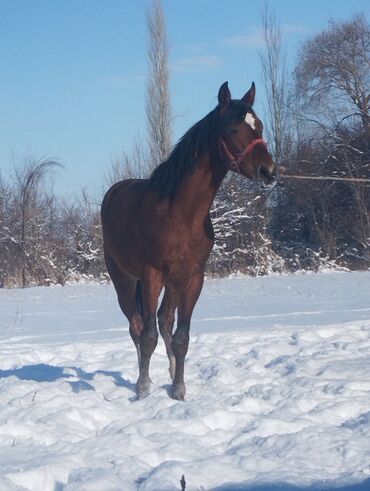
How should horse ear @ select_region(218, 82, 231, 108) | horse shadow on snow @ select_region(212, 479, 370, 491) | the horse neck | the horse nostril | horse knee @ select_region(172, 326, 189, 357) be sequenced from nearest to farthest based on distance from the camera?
horse shadow on snow @ select_region(212, 479, 370, 491) < the horse nostril < horse ear @ select_region(218, 82, 231, 108) < the horse neck < horse knee @ select_region(172, 326, 189, 357)

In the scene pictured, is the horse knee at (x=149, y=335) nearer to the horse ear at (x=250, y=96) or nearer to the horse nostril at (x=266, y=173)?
the horse nostril at (x=266, y=173)

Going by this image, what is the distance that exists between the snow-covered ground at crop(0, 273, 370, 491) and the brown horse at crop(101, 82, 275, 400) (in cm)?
60

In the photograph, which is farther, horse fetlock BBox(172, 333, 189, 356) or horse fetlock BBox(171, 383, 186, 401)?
horse fetlock BBox(172, 333, 189, 356)

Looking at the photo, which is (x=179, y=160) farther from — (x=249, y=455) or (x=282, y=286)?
(x=282, y=286)

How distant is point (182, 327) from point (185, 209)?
0.91m

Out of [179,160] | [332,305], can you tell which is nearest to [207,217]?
[179,160]

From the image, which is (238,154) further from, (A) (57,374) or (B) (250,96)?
(A) (57,374)

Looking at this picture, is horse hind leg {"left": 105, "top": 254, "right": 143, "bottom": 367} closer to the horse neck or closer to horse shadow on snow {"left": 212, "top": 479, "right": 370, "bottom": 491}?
the horse neck

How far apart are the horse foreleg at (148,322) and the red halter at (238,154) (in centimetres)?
97

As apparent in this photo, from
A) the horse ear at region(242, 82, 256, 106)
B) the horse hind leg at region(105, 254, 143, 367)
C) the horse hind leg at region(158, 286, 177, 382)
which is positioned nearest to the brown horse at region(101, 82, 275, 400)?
the horse ear at region(242, 82, 256, 106)

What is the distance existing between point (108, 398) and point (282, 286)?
369 inches

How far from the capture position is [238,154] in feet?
18.3

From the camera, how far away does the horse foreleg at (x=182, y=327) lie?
5971 mm

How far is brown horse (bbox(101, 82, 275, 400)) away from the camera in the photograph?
222 inches
